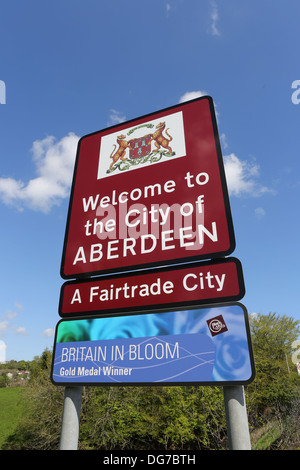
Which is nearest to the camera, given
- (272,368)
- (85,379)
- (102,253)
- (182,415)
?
(85,379)

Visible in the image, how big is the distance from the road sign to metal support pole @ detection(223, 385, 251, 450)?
76cm

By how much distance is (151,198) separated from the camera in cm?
360

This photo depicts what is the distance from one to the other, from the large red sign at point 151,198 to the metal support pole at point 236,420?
122cm

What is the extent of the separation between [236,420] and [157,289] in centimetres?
132

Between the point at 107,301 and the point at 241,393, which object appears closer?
the point at 241,393

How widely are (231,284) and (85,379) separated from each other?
1.75m

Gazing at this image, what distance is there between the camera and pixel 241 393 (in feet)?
8.02

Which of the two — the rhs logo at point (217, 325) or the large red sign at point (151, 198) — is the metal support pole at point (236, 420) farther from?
the large red sign at point (151, 198)

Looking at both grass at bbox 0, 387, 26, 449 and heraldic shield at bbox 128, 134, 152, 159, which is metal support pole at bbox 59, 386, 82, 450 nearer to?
heraldic shield at bbox 128, 134, 152, 159

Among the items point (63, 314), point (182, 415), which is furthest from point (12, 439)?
point (63, 314)

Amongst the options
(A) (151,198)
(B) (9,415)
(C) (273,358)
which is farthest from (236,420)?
(B) (9,415)

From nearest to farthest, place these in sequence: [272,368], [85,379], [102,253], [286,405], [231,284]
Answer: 1. [231,284]
2. [85,379]
3. [102,253]
4. [286,405]
5. [272,368]

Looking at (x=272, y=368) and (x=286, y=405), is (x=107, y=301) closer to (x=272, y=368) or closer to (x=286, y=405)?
(x=286, y=405)

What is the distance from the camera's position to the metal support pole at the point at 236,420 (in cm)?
231
